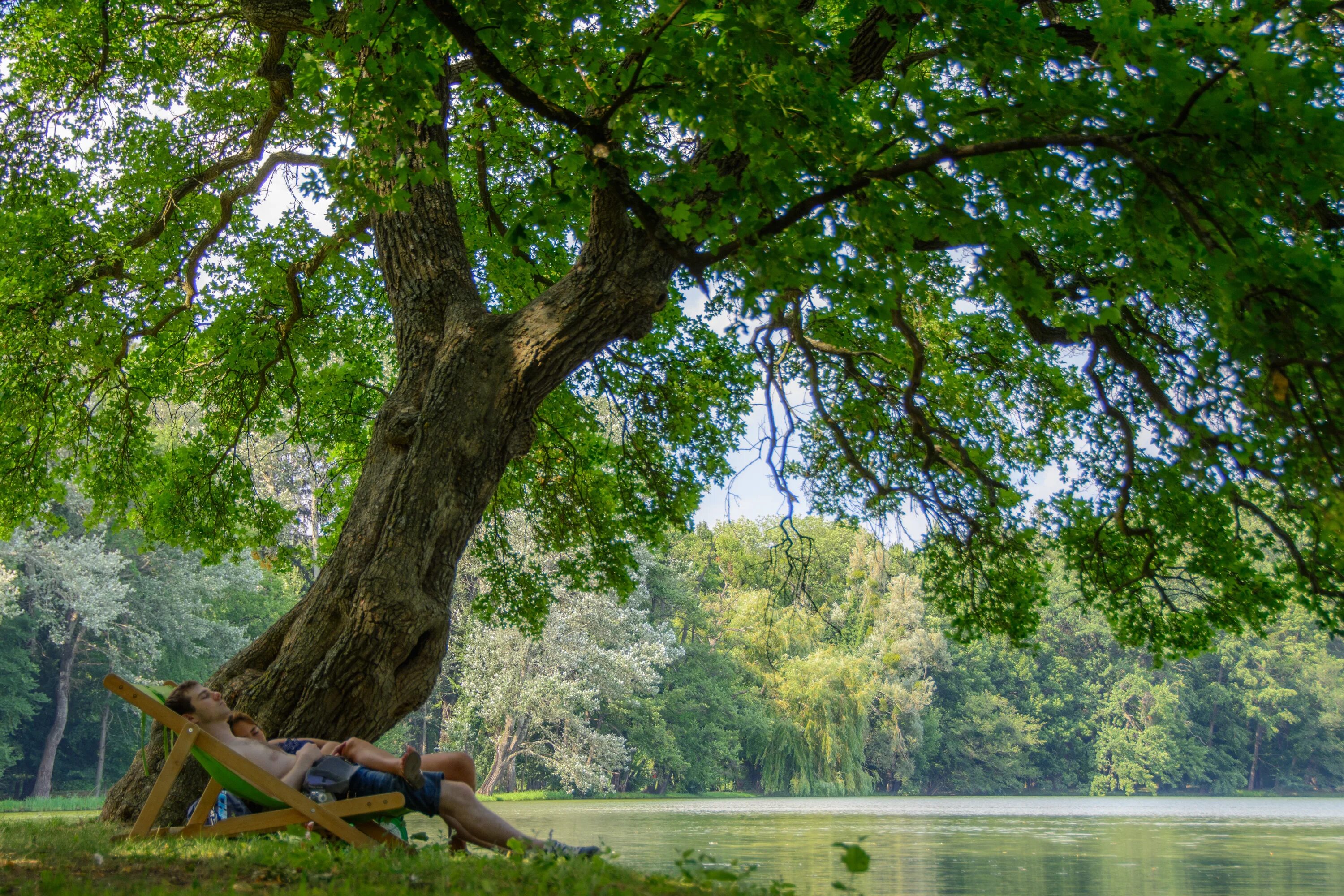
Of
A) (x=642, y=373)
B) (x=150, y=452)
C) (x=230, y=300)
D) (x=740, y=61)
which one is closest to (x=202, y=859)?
(x=740, y=61)

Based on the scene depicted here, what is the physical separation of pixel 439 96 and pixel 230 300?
547 centimetres

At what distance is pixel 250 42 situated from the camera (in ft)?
38.3

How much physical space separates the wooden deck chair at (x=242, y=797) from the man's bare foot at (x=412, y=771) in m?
0.08

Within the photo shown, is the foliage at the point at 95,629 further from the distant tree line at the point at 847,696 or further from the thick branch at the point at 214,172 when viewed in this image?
the thick branch at the point at 214,172

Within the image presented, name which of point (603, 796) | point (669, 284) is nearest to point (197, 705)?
point (669, 284)

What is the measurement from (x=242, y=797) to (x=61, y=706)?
1237 inches

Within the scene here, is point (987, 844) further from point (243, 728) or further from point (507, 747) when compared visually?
point (507, 747)

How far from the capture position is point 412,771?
463cm

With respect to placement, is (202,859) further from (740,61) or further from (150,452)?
(150,452)

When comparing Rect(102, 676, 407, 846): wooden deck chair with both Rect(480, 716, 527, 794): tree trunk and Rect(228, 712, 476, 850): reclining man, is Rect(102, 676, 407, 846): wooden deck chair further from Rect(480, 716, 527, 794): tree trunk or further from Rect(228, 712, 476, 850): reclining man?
Rect(480, 716, 527, 794): tree trunk

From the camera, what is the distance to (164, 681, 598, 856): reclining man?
473cm

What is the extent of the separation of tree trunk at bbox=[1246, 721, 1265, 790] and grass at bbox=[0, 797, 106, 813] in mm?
59111

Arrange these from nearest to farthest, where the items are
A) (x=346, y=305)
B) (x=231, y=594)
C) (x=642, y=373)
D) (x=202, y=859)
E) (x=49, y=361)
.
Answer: (x=202, y=859) < (x=49, y=361) < (x=642, y=373) < (x=346, y=305) < (x=231, y=594)

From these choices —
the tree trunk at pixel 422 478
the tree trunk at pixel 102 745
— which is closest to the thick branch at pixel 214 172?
the tree trunk at pixel 422 478
